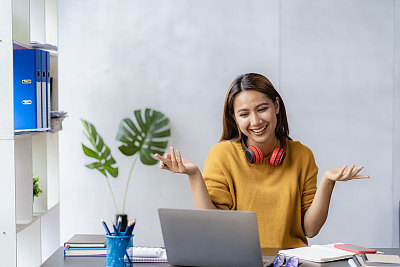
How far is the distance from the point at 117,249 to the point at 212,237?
0.30m

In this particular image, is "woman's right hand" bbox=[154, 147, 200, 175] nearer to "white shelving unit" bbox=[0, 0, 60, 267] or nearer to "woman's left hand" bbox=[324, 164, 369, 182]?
"woman's left hand" bbox=[324, 164, 369, 182]

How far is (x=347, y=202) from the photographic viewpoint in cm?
414

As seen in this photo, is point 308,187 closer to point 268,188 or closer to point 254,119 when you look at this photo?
point 268,188

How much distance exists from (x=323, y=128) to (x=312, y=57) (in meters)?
0.57

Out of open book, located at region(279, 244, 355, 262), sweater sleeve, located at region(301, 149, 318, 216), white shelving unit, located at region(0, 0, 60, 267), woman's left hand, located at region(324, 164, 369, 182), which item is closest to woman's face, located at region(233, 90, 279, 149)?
sweater sleeve, located at region(301, 149, 318, 216)

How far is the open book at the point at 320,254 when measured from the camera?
1.73m

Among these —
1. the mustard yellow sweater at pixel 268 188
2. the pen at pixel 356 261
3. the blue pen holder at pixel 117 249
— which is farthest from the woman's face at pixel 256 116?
the blue pen holder at pixel 117 249

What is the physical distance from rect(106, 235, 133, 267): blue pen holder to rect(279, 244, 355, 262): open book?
56cm

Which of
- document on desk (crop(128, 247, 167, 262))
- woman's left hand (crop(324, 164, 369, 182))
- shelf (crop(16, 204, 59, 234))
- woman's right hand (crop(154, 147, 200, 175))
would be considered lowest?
shelf (crop(16, 204, 59, 234))

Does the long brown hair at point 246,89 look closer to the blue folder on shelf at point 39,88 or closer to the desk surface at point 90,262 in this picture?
the desk surface at point 90,262

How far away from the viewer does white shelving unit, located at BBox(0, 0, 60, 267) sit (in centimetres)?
223

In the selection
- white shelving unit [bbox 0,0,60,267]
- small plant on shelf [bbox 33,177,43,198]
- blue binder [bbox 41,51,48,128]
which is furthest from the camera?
small plant on shelf [bbox 33,177,43,198]

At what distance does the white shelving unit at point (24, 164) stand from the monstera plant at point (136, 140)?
91 cm

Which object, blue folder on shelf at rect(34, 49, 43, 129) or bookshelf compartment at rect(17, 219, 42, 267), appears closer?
blue folder on shelf at rect(34, 49, 43, 129)
